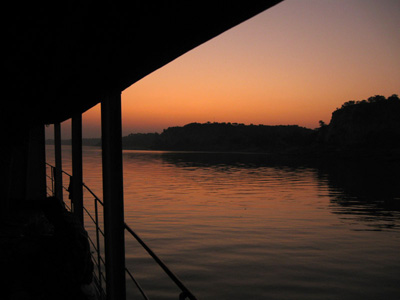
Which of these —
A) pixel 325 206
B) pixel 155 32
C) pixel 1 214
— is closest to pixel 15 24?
pixel 155 32

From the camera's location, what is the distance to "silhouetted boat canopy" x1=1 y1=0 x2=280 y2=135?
1.50 meters

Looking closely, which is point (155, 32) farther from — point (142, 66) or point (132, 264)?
point (132, 264)

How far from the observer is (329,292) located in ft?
32.9

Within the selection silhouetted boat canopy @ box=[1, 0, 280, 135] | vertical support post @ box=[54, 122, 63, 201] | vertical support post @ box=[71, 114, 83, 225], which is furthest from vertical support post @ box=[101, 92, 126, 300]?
vertical support post @ box=[54, 122, 63, 201]

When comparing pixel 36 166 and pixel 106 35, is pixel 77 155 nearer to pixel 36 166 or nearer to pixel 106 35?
pixel 36 166

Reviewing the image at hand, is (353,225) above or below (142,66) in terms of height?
below

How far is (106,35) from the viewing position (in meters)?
1.94

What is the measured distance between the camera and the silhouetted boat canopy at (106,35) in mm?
1499

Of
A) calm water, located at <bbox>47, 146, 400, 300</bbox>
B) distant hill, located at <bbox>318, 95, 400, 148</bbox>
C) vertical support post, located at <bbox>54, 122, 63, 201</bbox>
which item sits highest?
distant hill, located at <bbox>318, 95, 400, 148</bbox>

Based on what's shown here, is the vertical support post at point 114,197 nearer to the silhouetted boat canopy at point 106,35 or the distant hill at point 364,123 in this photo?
the silhouetted boat canopy at point 106,35

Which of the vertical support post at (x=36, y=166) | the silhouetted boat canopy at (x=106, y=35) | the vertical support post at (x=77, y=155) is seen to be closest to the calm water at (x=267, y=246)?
the vertical support post at (x=36, y=166)

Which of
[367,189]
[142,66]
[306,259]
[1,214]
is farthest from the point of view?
[367,189]

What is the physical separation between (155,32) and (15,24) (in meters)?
0.66

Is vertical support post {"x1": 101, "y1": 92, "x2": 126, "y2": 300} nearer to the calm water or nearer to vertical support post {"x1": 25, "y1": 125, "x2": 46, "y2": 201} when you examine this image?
the calm water
